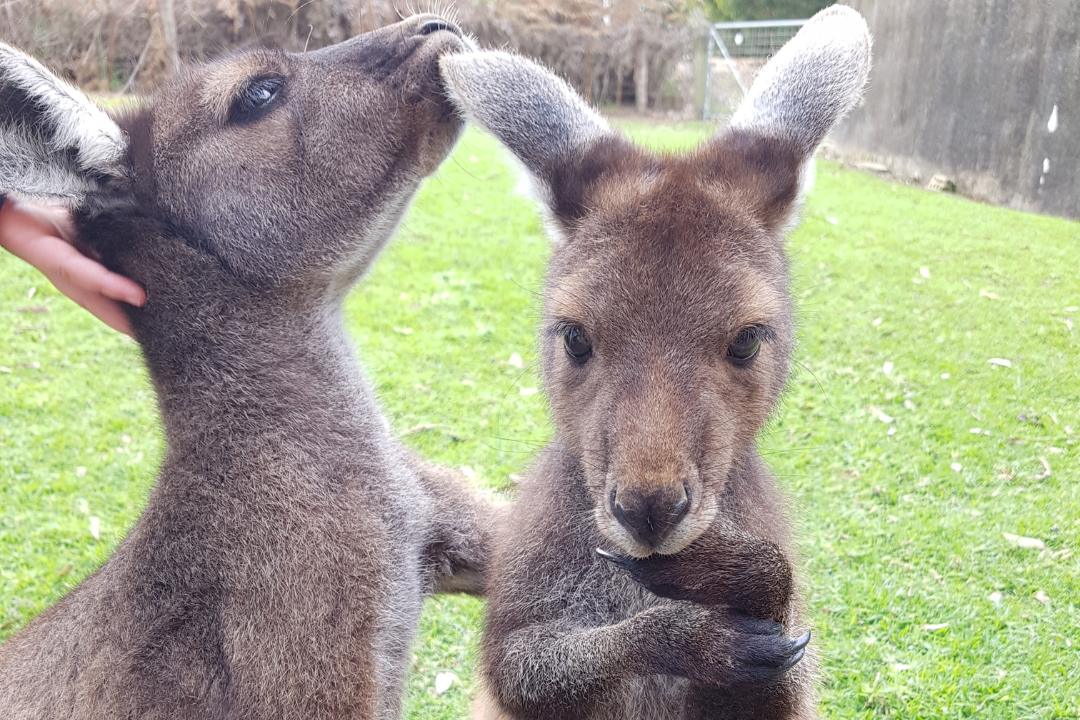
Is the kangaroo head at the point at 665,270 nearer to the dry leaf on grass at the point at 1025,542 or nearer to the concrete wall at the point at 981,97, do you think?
the dry leaf on grass at the point at 1025,542

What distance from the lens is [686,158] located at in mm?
2455

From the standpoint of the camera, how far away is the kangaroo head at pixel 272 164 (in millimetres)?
2662

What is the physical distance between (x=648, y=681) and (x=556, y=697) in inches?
11.5

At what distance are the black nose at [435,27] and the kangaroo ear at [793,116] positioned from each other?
943mm

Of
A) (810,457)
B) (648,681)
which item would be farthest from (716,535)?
(810,457)

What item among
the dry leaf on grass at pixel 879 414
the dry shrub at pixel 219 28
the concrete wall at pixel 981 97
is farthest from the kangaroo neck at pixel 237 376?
the concrete wall at pixel 981 97

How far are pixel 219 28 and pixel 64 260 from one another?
4416mm

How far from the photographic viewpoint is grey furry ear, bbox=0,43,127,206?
2.33 m

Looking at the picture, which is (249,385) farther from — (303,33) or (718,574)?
(303,33)

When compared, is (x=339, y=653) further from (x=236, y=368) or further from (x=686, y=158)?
(x=686, y=158)

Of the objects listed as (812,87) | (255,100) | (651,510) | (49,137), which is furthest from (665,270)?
(49,137)

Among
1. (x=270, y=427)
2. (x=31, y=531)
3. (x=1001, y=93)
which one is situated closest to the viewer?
(x=270, y=427)

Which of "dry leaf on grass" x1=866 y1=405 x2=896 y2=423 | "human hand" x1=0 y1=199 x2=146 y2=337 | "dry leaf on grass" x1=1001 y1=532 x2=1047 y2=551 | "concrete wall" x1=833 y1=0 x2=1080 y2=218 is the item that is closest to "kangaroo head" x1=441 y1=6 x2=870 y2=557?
"human hand" x1=0 y1=199 x2=146 y2=337

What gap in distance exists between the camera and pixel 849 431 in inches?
223
